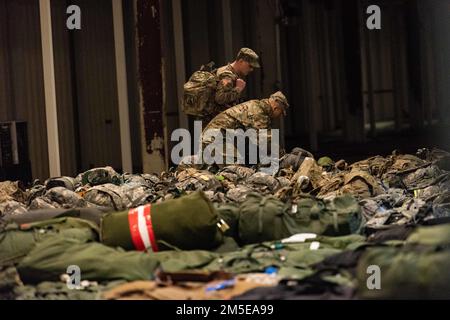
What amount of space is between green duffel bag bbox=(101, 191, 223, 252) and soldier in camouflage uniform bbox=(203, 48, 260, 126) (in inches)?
181

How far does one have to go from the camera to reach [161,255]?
4352 mm

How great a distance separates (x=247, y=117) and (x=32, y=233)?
4.29m

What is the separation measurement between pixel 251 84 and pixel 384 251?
34.7 feet

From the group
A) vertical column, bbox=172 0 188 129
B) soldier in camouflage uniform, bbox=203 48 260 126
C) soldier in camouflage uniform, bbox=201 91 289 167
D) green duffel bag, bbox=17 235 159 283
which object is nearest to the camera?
green duffel bag, bbox=17 235 159 283

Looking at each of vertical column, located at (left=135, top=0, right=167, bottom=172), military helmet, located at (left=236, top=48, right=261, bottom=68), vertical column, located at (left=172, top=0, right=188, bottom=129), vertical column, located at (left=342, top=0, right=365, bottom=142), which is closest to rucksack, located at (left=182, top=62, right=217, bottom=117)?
military helmet, located at (left=236, top=48, right=261, bottom=68)

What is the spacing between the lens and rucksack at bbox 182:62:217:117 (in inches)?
361

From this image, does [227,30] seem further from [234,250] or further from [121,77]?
[234,250]

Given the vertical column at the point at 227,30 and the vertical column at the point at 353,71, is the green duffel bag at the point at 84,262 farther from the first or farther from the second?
the vertical column at the point at 353,71

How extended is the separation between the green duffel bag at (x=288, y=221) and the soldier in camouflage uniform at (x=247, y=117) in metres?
3.70

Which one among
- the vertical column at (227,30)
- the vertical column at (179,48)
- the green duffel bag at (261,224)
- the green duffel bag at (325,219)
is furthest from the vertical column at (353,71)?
the green duffel bag at (261,224)

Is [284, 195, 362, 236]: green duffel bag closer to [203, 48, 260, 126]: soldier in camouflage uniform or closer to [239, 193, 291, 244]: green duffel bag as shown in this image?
[239, 193, 291, 244]: green duffel bag

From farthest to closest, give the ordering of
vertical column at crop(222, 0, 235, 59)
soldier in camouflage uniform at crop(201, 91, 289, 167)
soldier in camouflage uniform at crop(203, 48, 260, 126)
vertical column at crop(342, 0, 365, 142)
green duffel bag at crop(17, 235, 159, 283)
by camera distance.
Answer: vertical column at crop(342, 0, 365, 142) < vertical column at crop(222, 0, 235, 59) < soldier in camouflage uniform at crop(203, 48, 260, 126) < soldier in camouflage uniform at crop(201, 91, 289, 167) < green duffel bag at crop(17, 235, 159, 283)

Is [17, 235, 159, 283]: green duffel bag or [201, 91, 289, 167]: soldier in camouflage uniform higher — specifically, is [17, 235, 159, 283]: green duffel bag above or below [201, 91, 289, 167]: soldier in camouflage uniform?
below

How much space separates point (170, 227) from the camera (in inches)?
177
